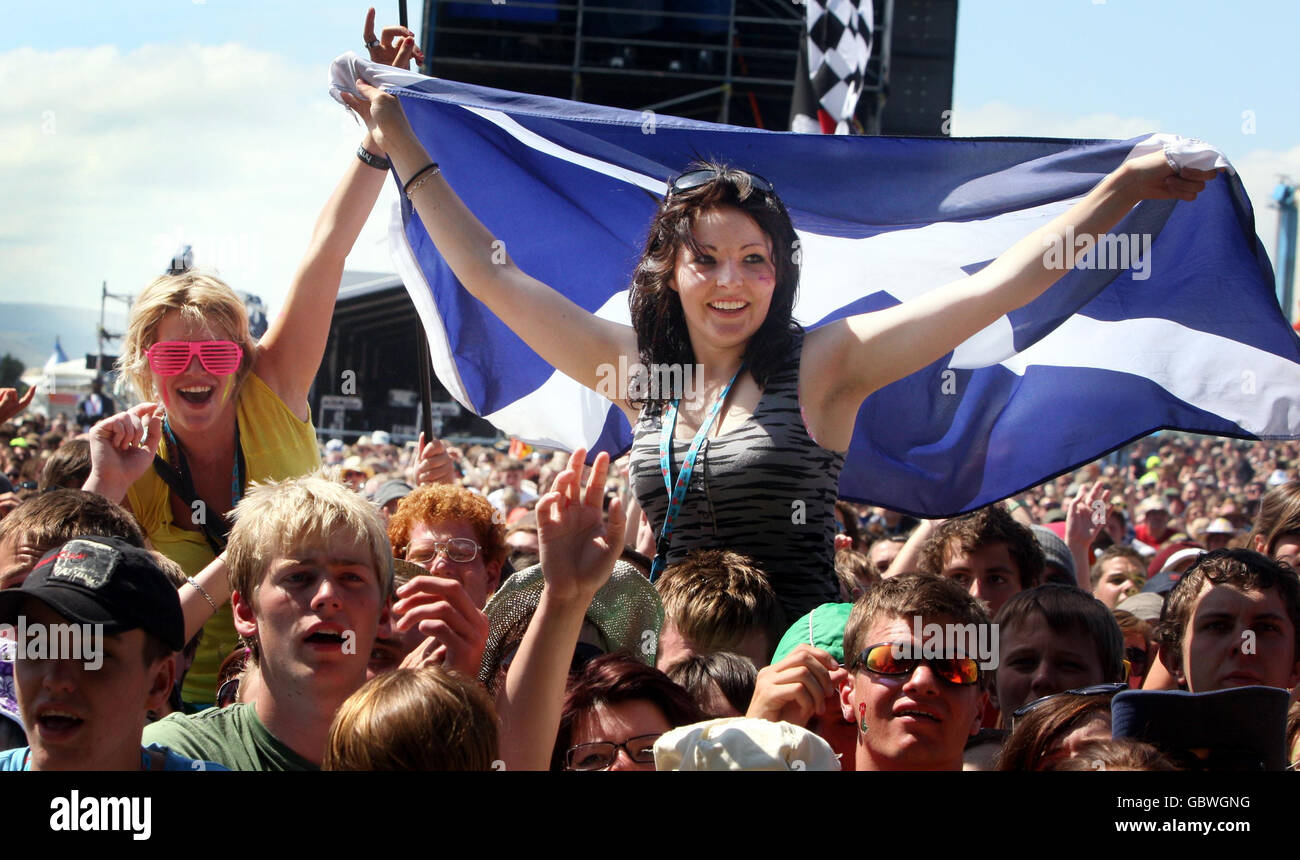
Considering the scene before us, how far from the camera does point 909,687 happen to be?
242cm

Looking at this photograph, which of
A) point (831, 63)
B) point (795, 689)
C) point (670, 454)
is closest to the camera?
point (795, 689)

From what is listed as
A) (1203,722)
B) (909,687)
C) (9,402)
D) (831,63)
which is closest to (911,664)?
(909,687)

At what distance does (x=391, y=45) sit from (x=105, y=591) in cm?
231

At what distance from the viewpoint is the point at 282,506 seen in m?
2.37

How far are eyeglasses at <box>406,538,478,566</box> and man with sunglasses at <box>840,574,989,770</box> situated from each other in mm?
1386

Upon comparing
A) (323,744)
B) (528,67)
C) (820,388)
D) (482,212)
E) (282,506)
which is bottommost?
(323,744)

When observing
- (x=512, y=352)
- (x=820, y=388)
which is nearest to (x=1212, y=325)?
(x=820, y=388)

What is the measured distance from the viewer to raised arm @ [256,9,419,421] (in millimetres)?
3410

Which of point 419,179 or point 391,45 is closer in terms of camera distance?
point 419,179

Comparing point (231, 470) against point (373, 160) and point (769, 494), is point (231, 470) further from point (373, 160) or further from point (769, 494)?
point (769, 494)

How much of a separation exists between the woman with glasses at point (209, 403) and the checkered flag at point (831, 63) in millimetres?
6104

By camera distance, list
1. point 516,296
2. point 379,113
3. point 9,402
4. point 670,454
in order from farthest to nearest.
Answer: point 9,402 < point 379,113 < point 516,296 < point 670,454
